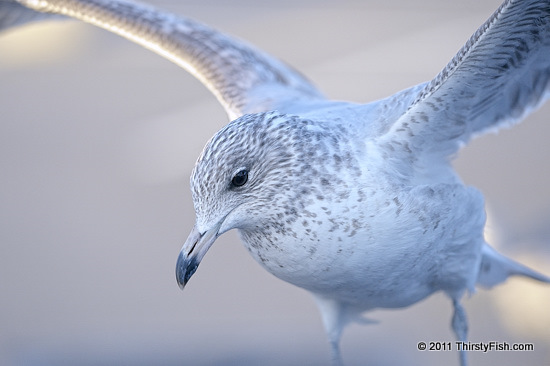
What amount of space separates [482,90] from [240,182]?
0.67 metres

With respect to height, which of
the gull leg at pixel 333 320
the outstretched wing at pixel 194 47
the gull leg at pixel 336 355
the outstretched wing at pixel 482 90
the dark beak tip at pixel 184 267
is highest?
the outstretched wing at pixel 194 47

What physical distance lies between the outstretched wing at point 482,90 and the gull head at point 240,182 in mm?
289

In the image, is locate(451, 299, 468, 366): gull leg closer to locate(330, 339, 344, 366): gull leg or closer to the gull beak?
locate(330, 339, 344, 366): gull leg

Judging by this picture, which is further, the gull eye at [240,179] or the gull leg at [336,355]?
the gull leg at [336,355]

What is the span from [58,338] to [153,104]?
3.87 meters

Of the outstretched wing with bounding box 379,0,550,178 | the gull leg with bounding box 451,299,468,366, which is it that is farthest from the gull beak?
the gull leg with bounding box 451,299,468,366

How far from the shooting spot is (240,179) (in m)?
1.80

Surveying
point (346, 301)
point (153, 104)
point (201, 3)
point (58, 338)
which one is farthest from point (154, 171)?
point (201, 3)

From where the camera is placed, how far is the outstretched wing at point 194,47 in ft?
8.80

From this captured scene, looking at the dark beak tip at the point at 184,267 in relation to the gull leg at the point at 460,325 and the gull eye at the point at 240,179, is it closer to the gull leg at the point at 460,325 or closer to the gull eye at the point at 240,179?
the gull eye at the point at 240,179

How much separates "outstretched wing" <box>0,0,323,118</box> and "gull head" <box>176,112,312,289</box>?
79 cm

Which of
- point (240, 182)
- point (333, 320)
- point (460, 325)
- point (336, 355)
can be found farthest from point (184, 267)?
point (460, 325)

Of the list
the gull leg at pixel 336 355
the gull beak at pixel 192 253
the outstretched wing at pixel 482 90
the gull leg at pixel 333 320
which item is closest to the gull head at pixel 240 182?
the gull beak at pixel 192 253

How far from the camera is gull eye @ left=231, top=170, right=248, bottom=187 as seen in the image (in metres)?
1.79
